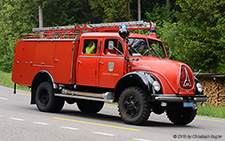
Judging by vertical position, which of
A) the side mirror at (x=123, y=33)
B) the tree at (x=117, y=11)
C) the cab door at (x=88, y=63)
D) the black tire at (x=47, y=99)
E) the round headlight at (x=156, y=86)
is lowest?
the black tire at (x=47, y=99)

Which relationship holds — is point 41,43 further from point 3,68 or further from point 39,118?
point 3,68

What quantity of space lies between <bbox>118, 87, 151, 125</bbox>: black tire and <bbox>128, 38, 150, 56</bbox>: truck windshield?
4.23 feet

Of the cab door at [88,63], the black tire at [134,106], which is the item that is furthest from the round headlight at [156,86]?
the cab door at [88,63]

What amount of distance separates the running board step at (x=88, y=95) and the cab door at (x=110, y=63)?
0.89 ft

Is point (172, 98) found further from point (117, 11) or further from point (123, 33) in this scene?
point (117, 11)

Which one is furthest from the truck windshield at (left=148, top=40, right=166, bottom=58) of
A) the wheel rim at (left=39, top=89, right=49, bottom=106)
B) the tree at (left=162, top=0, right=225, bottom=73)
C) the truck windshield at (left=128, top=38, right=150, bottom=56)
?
the tree at (left=162, top=0, right=225, bottom=73)

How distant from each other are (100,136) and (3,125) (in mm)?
2890

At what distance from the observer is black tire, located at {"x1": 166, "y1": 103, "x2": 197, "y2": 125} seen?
12859 millimetres

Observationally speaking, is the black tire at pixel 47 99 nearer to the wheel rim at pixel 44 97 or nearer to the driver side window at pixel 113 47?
the wheel rim at pixel 44 97

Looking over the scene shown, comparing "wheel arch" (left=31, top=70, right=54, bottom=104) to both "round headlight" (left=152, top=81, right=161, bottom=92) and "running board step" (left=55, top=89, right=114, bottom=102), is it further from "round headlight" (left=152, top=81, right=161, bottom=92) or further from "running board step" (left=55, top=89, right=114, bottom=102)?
"round headlight" (left=152, top=81, right=161, bottom=92)

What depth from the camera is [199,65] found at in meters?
31.2

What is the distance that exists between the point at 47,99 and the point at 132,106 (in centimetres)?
411

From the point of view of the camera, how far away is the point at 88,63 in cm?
1371

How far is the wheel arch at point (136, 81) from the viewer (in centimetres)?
1170
